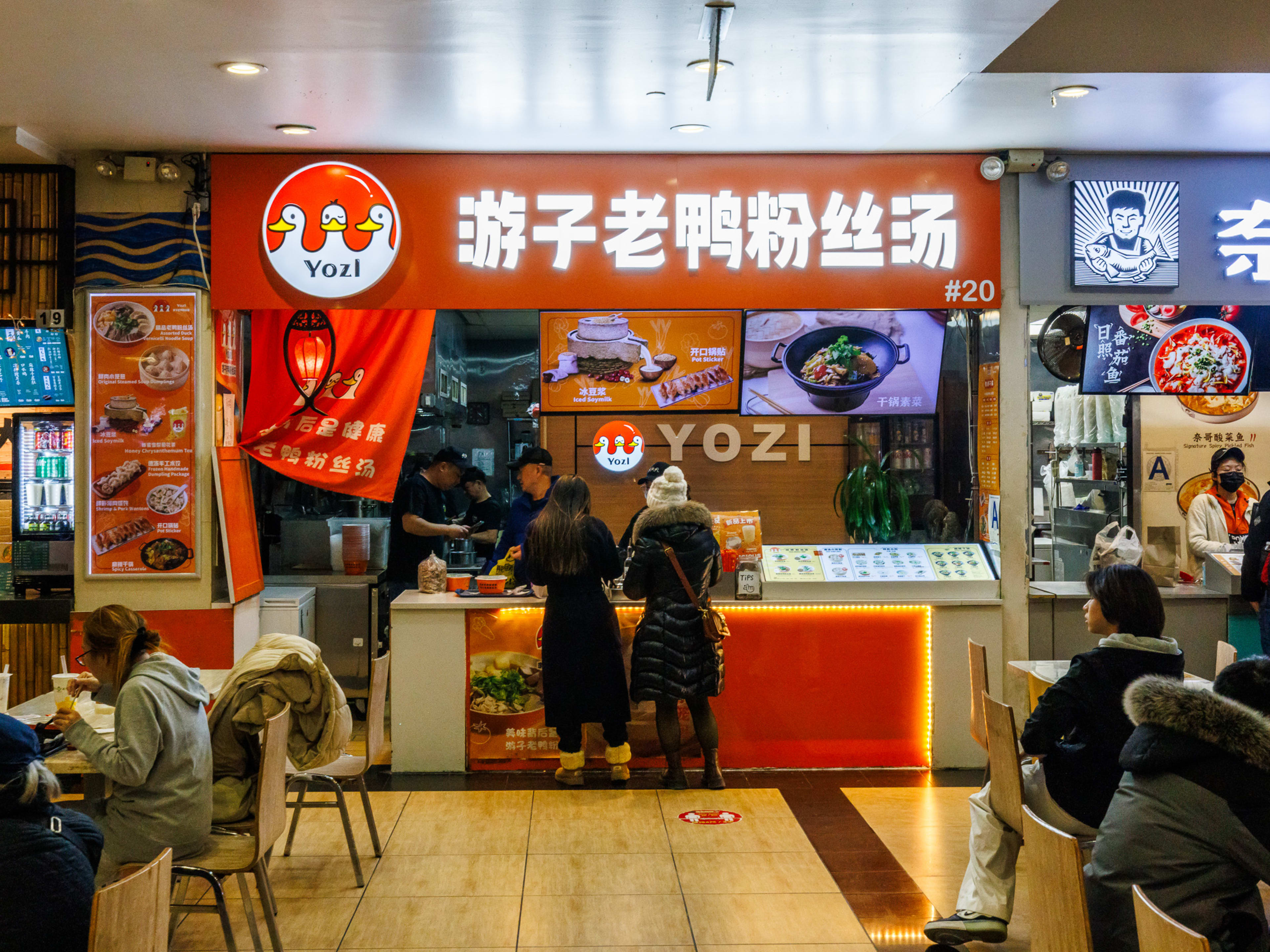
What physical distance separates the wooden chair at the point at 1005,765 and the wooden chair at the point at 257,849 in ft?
7.96

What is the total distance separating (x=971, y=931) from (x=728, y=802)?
1.82 meters

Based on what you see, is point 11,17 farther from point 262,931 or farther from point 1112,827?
point 1112,827

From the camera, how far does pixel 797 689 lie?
5801 mm

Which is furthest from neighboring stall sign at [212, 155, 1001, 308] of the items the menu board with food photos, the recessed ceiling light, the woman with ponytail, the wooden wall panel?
the woman with ponytail

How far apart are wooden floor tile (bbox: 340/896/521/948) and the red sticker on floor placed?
1.16 metres

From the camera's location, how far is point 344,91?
4.71 m

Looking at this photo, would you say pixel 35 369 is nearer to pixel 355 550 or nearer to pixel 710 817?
pixel 355 550

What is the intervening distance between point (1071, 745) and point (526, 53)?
337 centimetres

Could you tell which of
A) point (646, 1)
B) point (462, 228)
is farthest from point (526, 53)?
point (462, 228)

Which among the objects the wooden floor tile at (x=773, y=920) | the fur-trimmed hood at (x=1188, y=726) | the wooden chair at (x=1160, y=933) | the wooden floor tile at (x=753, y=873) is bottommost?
the wooden floor tile at (x=773, y=920)

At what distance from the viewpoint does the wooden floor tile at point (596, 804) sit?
5.09 metres

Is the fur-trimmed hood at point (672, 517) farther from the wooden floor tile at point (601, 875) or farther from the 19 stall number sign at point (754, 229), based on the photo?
the wooden floor tile at point (601, 875)

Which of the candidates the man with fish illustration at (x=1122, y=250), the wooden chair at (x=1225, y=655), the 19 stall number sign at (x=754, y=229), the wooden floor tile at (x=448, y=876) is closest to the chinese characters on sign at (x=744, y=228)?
the 19 stall number sign at (x=754, y=229)

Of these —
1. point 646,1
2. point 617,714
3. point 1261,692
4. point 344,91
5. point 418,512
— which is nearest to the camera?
point 1261,692
